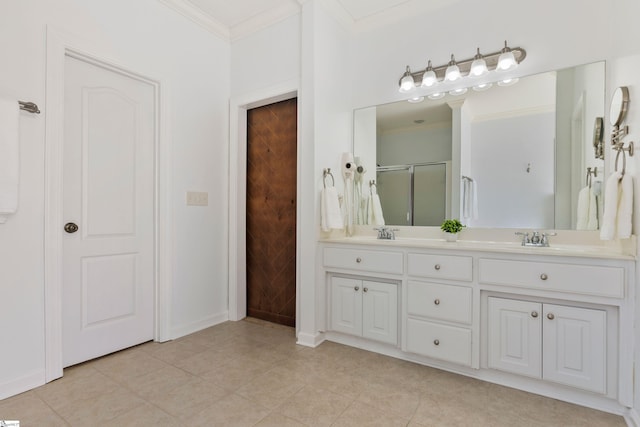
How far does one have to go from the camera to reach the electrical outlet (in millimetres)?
2655

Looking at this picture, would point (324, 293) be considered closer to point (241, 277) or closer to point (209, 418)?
point (241, 277)

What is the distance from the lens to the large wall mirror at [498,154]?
197cm

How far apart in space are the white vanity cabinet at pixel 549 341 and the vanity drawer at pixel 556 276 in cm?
11

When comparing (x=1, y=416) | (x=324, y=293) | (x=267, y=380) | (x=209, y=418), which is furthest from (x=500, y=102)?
(x=1, y=416)

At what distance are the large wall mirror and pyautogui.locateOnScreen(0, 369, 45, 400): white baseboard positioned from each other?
8.24 feet

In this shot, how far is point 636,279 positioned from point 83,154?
318 cm

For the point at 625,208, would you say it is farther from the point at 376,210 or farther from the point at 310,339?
the point at 310,339

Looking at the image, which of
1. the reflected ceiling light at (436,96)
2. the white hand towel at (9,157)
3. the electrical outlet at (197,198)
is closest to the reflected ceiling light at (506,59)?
the reflected ceiling light at (436,96)

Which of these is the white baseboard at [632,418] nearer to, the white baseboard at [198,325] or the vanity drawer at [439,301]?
the vanity drawer at [439,301]

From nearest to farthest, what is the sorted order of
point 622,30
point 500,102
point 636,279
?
point 636,279 < point 622,30 < point 500,102

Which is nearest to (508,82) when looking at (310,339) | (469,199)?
(469,199)

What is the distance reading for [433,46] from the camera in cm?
245

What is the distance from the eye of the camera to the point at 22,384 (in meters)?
1.73

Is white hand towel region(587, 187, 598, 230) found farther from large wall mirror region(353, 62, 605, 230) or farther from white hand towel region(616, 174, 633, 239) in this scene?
white hand towel region(616, 174, 633, 239)
